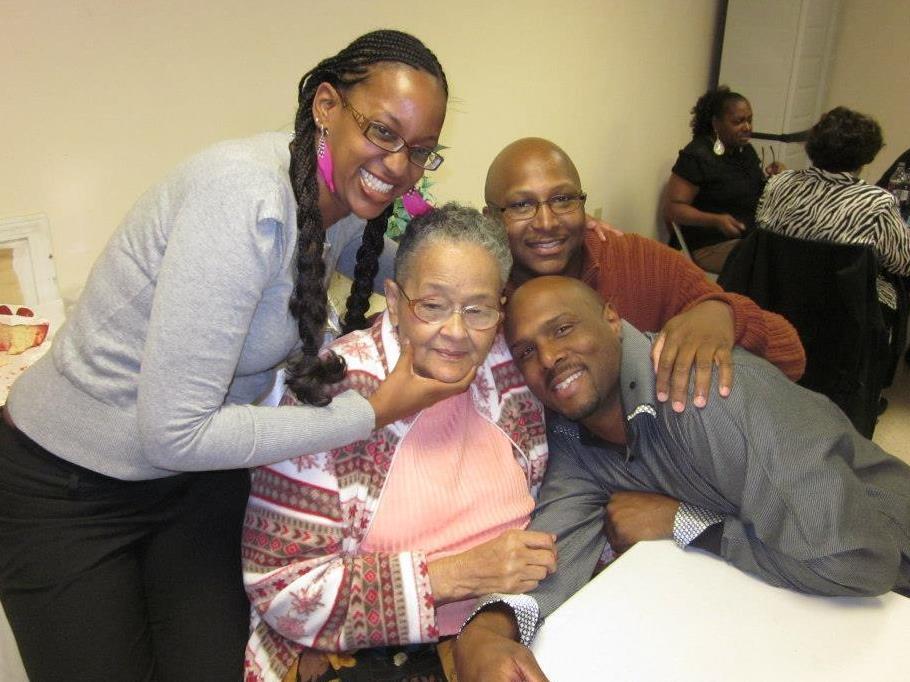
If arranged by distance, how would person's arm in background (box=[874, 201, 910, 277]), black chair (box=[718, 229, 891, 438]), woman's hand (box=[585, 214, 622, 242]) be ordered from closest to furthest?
woman's hand (box=[585, 214, 622, 242])
black chair (box=[718, 229, 891, 438])
person's arm in background (box=[874, 201, 910, 277])

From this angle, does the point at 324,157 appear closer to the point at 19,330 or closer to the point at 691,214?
the point at 19,330

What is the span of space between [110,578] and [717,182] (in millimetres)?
3667

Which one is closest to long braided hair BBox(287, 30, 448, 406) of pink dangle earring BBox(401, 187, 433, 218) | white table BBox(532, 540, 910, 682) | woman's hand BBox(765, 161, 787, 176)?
pink dangle earring BBox(401, 187, 433, 218)

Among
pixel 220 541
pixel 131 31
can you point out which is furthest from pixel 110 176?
pixel 220 541

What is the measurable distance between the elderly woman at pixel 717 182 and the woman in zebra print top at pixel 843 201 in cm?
94

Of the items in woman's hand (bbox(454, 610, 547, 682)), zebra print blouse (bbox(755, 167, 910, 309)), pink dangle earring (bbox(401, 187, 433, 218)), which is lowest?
woman's hand (bbox(454, 610, 547, 682))

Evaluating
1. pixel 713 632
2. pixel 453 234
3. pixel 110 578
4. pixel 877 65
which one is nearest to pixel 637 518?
pixel 713 632

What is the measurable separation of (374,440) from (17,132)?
1.18 meters

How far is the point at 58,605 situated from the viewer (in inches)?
47.8

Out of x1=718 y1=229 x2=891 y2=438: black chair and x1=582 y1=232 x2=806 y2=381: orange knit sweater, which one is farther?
x1=718 y1=229 x2=891 y2=438: black chair

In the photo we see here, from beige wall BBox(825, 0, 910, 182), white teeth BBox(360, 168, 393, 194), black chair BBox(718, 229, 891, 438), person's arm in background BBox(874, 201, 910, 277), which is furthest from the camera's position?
beige wall BBox(825, 0, 910, 182)

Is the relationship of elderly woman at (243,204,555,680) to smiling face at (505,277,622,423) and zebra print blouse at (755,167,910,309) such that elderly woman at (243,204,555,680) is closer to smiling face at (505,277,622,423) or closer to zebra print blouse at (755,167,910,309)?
smiling face at (505,277,622,423)

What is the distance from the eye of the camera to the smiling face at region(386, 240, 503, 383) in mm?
1353

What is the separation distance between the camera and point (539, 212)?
5.83ft
